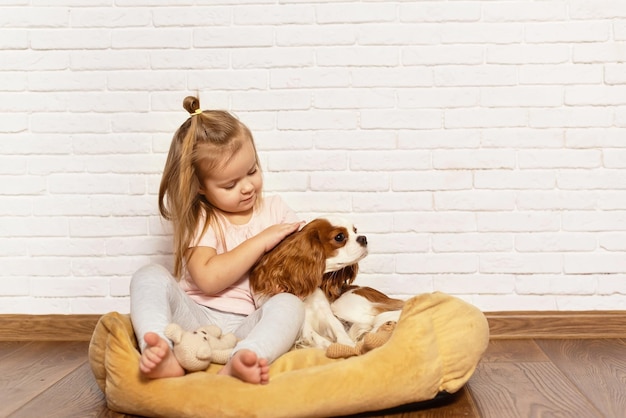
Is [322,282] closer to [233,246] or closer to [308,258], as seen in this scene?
[308,258]

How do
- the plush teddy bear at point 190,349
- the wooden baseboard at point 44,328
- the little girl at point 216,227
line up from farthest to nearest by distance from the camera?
the wooden baseboard at point 44,328, the little girl at point 216,227, the plush teddy bear at point 190,349

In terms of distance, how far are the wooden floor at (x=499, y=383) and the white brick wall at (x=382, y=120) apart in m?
0.27

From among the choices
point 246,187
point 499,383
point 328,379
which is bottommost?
point 499,383

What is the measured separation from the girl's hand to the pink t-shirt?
134 millimetres

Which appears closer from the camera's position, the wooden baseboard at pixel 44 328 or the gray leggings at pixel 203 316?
the gray leggings at pixel 203 316

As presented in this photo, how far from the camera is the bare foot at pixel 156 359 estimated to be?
5.55 ft

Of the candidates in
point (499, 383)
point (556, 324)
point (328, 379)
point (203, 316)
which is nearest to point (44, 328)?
point (203, 316)

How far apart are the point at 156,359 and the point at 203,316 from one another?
1.59ft

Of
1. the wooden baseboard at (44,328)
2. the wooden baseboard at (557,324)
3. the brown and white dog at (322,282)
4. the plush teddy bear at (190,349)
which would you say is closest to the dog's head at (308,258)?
the brown and white dog at (322,282)

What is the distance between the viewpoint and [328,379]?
1688 mm

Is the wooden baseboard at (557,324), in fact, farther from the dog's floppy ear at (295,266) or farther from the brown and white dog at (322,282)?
the dog's floppy ear at (295,266)

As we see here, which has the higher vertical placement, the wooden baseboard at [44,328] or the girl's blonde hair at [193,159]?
the girl's blonde hair at [193,159]

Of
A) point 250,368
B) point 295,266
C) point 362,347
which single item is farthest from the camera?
point 295,266

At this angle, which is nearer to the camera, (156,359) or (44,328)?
(156,359)
